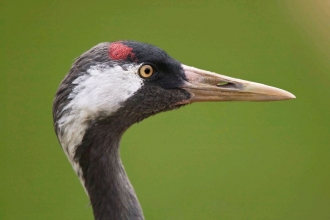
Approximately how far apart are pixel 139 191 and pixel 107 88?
6.21 feet

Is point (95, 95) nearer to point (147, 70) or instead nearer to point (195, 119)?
point (147, 70)

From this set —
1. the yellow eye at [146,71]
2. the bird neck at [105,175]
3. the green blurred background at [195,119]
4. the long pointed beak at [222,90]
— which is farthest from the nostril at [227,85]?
the green blurred background at [195,119]

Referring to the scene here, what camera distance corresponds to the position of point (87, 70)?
5.87 feet

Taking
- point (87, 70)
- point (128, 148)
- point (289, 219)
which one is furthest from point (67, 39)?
point (289, 219)

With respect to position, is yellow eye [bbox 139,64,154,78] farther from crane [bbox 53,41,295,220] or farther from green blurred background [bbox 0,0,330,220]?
green blurred background [bbox 0,0,330,220]

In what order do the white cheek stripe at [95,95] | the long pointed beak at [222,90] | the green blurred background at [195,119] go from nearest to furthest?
the white cheek stripe at [95,95] < the long pointed beak at [222,90] < the green blurred background at [195,119]

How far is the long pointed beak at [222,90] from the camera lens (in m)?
1.91

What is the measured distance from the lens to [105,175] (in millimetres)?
1901

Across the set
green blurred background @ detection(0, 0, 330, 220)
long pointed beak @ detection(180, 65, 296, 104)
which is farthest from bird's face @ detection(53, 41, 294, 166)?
green blurred background @ detection(0, 0, 330, 220)

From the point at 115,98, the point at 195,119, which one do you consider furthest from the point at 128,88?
the point at 195,119

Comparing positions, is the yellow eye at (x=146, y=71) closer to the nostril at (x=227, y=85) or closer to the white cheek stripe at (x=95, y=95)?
the white cheek stripe at (x=95, y=95)

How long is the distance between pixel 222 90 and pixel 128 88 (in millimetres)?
349

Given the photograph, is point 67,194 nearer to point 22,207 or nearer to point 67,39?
point 22,207

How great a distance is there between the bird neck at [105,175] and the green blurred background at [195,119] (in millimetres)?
1607
